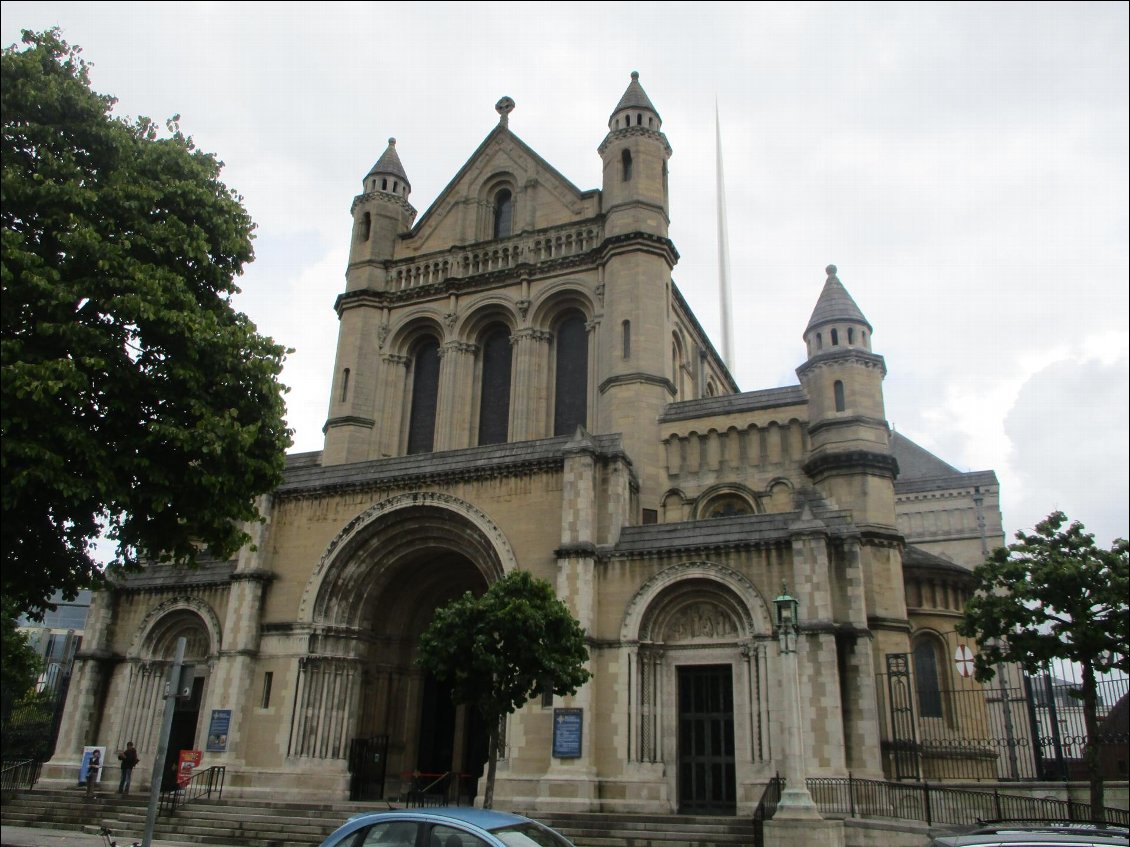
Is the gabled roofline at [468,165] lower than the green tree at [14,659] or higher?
higher

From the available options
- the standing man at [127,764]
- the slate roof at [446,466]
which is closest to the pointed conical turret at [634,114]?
the slate roof at [446,466]

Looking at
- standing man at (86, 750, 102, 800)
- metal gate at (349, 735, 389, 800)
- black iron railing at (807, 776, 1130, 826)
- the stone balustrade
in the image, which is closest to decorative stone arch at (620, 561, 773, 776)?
black iron railing at (807, 776, 1130, 826)

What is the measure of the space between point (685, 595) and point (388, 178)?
70.5 feet

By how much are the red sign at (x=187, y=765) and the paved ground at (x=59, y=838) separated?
6.92ft

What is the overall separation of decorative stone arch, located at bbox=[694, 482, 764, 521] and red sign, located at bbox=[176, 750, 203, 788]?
14726 millimetres

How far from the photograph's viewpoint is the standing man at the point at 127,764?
23484 millimetres

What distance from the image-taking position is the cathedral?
21.1 meters

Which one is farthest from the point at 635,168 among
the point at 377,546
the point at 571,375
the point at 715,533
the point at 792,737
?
the point at 792,737

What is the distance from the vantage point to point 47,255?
47.1 ft

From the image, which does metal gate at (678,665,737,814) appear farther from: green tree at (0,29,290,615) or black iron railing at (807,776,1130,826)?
green tree at (0,29,290,615)

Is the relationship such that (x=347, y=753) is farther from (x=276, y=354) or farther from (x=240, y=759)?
(x=276, y=354)

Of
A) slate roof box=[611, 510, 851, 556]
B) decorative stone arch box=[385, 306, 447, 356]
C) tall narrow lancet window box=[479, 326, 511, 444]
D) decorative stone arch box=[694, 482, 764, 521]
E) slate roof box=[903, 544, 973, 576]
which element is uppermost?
decorative stone arch box=[385, 306, 447, 356]

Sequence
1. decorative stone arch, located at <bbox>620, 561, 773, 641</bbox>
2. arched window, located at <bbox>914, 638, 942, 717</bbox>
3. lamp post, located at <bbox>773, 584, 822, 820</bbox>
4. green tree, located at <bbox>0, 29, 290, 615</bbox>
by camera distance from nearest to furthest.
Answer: green tree, located at <bbox>0, 29, 290, 615</bbox>
lamp post, located at <bbox>773, 584, 822, 820</bbox>
decorative stone arch, located at <bbox>620, 561, 773, 641</bbox>
arched window, located at <bbox>914, 638, 942, 717</bbox>

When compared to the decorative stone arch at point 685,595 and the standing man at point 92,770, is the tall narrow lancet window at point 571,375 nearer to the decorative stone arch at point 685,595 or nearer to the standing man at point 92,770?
the decorative stone arch at point 685,595
